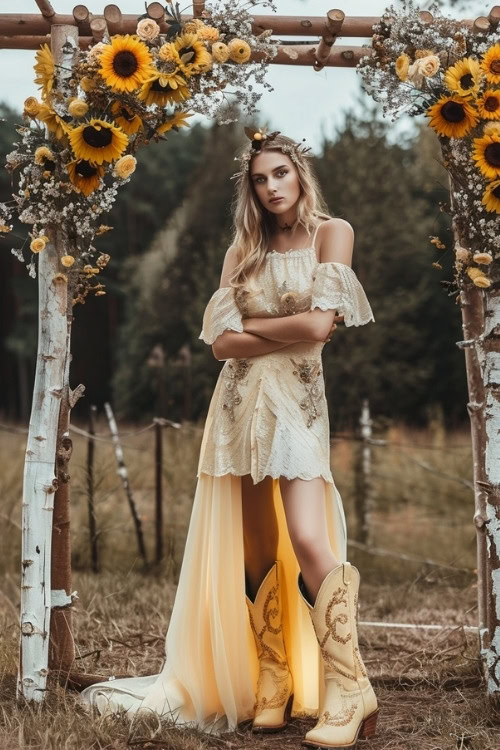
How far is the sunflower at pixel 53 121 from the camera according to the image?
134 inches

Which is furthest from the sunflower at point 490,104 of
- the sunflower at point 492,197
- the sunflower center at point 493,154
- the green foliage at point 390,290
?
the green foliage at point 390,290

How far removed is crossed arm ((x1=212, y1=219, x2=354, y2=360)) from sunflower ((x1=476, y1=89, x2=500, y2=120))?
0.66 metres

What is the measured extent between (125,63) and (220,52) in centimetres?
38

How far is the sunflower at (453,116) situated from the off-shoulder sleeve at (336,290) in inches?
25.6

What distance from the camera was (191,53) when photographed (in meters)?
3.44

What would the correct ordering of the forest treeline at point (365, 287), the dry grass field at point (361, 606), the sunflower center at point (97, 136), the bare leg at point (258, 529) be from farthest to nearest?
the forest treeline at point (365, 287), the bare leg at point (258, 529), the sunflower center at point (97, 136), the dry grass field at point (361, 606)

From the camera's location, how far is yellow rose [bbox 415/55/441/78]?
3398mm

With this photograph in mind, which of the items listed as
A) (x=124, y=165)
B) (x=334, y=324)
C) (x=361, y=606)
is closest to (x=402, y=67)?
(x=334, y=324)

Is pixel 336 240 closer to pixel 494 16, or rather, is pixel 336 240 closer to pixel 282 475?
pixel 282 475

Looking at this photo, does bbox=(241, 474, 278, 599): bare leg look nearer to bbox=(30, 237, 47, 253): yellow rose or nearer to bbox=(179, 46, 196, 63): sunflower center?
bbox=(30, 237, 47, 253): yellow rose

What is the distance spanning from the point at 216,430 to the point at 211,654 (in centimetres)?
91

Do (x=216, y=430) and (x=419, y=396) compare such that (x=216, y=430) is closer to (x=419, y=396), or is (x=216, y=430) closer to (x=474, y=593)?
(x=474, y=593)

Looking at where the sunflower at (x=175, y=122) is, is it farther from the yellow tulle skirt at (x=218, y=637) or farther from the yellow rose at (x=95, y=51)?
the yellow tulle skirt at (x=218, y=637)

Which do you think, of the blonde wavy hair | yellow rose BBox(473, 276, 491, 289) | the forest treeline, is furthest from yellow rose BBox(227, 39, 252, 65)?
the forest treeline
